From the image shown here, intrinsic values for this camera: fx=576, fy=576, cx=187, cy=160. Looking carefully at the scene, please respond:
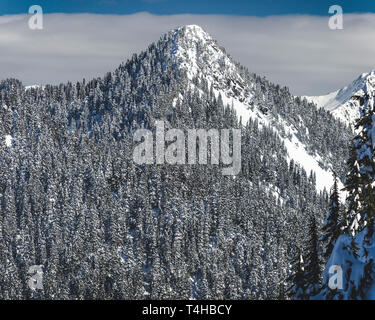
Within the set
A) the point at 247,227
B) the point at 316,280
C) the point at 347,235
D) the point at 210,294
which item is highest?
the point at 347,235

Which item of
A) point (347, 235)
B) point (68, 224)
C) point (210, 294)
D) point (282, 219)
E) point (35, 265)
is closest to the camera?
point (347, 235)

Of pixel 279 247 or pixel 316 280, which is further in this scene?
pixel 279 247

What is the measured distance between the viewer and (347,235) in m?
24.2

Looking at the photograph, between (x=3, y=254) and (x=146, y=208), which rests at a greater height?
(x=146, y=208)

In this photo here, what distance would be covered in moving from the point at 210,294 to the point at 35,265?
53.8 meters

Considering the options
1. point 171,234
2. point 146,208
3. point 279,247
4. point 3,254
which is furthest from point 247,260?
point 3,254

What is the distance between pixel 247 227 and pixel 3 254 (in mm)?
75574

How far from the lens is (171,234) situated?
170 m

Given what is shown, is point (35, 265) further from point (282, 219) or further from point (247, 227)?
point (282, 219)

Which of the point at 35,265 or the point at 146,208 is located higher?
the point at 146,208

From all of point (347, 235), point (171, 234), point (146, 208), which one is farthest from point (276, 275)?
point (347, 235)
